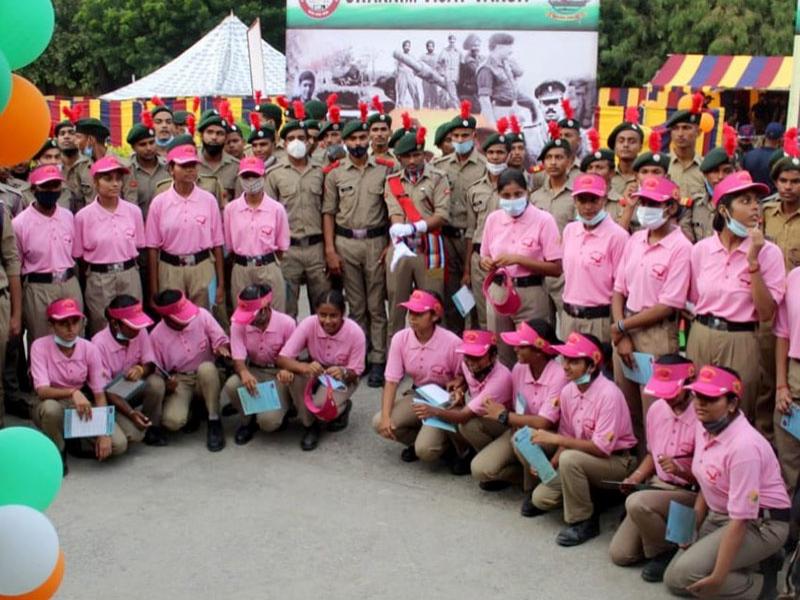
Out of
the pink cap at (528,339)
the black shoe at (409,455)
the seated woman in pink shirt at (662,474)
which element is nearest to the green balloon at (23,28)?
the seated woman in pink shirt at (662,474)

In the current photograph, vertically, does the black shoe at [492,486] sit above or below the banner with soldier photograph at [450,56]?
below

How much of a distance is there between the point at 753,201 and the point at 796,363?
2.84ft

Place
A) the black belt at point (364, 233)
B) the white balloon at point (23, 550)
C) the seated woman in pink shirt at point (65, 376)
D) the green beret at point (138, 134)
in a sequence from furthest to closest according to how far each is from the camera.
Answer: the black belt at point (364, 233), the green beret at point (138, 134), the seated woman in pink shirt at point (65, 376), the white balloon at point (23, 550)

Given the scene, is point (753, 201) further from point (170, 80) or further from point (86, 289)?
point (170, 80)

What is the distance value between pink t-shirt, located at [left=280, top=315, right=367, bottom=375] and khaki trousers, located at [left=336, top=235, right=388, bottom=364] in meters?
1.26

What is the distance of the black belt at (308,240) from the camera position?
887 cm

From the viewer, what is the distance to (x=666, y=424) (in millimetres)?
5496

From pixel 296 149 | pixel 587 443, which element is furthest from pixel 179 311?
pixel 587 443

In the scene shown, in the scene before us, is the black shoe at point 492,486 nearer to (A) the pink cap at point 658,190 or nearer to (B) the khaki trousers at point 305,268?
(A) the pink cap at point 658,190

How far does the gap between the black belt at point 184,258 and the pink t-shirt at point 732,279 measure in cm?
377

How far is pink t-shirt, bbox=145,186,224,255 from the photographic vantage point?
785 cm

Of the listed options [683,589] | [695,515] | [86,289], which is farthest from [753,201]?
[86,289]

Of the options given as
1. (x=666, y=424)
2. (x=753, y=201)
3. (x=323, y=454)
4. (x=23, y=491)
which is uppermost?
(x=753, y=201)

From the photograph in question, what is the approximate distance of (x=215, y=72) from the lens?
76.2ft
